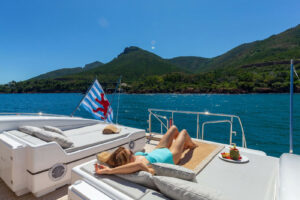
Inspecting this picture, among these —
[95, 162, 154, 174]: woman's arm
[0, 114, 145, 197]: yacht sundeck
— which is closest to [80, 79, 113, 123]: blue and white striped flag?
[0, 114, 145, 197]: yacht sundeck

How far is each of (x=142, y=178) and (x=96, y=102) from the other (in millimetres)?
3857

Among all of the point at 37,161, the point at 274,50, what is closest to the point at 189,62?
the point at 274,50

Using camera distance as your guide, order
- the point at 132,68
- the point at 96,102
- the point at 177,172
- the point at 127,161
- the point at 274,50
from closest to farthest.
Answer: the point at 177,172 < the point at 127,161 < the point at 96,102 < the point at 274,50 < the point at 132,68

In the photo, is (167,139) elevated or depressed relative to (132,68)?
depressed

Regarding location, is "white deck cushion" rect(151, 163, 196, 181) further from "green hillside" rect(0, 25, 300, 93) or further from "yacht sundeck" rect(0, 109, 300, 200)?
"green hillside" rect(0, 25, 300, 93)

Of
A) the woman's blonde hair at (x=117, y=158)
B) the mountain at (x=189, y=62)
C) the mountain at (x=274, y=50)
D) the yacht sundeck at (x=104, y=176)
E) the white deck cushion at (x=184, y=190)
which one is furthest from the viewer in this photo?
the mountain at (x=189, y=62)

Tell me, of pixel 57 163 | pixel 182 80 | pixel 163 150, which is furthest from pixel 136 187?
pixel 182 80

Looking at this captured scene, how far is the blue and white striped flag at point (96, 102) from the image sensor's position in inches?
187

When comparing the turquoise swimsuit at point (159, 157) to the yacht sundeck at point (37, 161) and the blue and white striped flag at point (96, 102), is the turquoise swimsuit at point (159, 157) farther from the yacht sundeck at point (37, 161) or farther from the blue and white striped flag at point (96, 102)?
the blue and white striped flag at point (96, 102)

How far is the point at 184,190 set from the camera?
44.1 inches

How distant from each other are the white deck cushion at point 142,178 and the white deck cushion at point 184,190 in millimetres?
114

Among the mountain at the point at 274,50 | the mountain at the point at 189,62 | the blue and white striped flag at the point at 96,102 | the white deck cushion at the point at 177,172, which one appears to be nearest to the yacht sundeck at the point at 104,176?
the white deck cushion at the point at 177,172

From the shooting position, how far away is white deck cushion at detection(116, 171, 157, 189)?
A: 1400 millimetres

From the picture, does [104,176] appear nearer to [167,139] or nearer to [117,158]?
[117,158]
